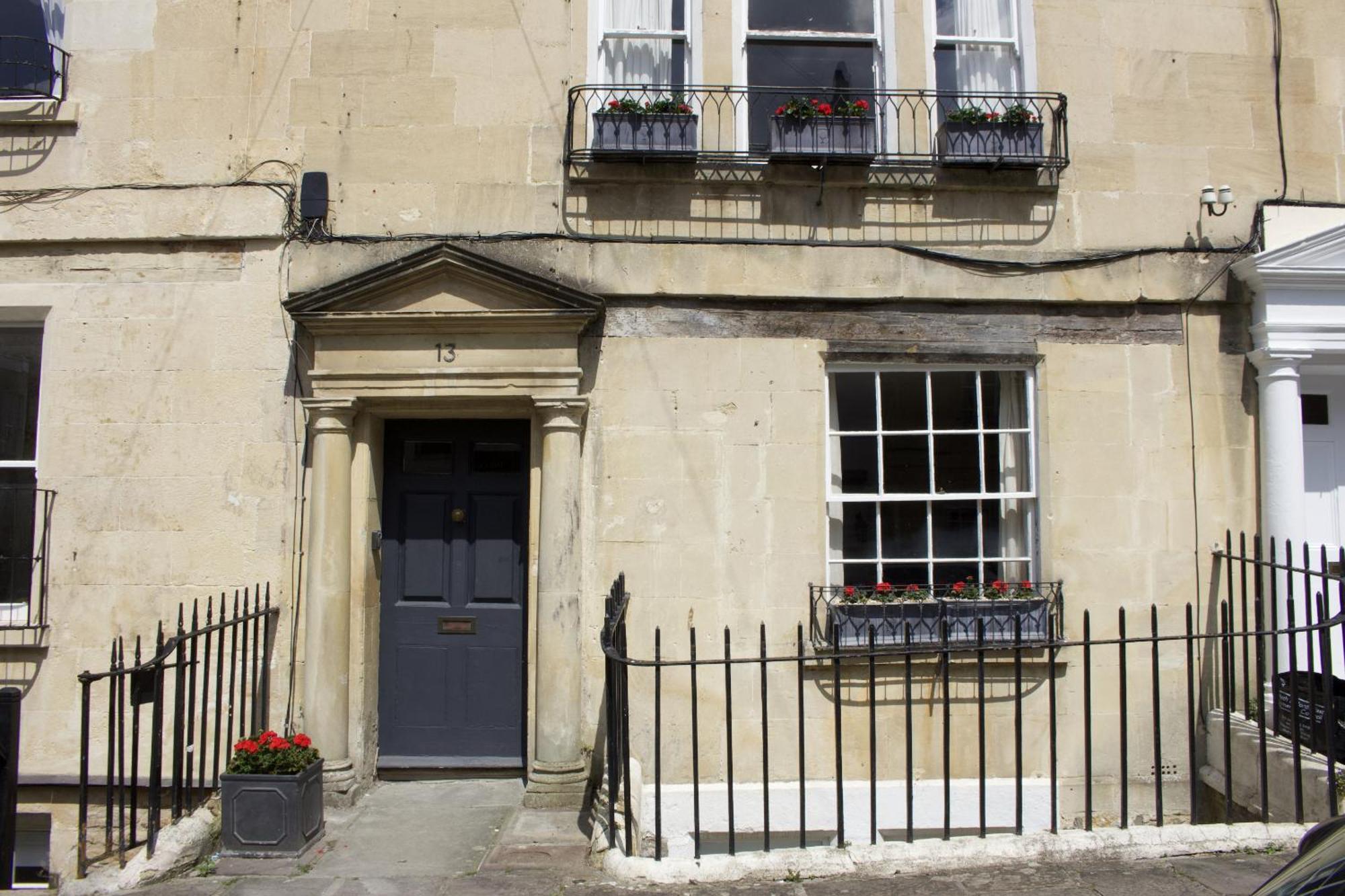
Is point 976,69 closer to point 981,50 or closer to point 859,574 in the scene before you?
point 981,50

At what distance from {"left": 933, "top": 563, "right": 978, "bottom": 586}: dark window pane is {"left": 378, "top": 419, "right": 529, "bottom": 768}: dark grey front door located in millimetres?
2868

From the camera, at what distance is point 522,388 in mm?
6289

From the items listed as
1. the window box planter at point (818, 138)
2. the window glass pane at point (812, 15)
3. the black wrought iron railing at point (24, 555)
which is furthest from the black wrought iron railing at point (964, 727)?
the window glass pane at point (812, 15)

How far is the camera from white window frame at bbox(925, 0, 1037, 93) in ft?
22.2

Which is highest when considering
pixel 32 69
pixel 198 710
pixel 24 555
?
pixel 32 69

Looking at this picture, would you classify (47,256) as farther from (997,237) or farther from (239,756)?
(997,237)

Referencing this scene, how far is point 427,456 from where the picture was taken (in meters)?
6.74

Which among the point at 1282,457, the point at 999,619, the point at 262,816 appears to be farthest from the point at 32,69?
the point at 1282,457

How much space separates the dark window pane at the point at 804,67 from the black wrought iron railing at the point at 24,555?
564cm

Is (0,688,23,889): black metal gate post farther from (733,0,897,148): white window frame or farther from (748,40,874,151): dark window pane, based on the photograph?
(748,40,874,151): dark window pane

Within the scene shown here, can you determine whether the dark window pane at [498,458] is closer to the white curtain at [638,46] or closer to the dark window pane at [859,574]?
the dark window pane at [859,574]

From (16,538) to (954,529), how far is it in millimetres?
6538

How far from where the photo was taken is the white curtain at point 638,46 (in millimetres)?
6746

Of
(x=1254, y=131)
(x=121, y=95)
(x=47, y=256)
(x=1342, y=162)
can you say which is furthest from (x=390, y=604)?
(x=1342, y=162)
